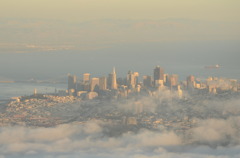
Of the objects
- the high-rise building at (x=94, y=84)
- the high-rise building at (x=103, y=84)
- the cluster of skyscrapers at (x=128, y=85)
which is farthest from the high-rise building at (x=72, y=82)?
the high-rise building at (x=103, y=84)

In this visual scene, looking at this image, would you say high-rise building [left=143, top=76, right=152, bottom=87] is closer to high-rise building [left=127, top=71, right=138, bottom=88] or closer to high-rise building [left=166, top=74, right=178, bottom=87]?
high-rise building [left=127, top=71, right=138, bottom=88]

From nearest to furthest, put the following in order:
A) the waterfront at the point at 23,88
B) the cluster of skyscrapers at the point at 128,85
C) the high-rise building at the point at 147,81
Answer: the cluster of skyscrapers at the point at 128,85 < the high-rise building at the point at 147,81 < the waterfront at the point at 23,88

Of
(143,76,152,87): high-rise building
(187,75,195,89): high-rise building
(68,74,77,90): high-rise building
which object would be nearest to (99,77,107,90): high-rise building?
(68,74,77,90): high-rise building

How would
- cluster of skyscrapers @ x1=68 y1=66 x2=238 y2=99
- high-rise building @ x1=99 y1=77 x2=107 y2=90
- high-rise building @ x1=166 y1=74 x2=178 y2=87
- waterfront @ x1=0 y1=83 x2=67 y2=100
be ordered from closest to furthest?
cluster of skyscrapers @ x1=68 y1=66 x2=238 y2=99
high-rise building @ x1=99 y1=77 x2=107 y2=90
high-rise building @ x1=166 y1=74 x2=178 y2=87
waterfront @ x1=0 y1=83 x2=67 y2=100

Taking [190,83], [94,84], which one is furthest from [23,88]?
[190,83]

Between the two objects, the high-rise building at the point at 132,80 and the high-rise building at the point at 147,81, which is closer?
the high-rise building at the point at 132,80

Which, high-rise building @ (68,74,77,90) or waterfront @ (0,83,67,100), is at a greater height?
high-rise building @ (68,74,77,90)

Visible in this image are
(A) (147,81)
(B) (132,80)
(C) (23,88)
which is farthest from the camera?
(C) (23,88)

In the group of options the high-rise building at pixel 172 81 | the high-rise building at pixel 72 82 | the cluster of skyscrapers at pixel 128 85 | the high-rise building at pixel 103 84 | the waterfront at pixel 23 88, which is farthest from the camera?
the waterfront at pixel 23 88

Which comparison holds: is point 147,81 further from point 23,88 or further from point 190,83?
point 23,88

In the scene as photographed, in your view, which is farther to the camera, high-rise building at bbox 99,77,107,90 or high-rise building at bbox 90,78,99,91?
high-rise building at bbox 90,78,99,91

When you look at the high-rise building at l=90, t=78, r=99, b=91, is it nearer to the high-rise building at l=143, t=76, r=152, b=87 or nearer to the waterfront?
the high-rise building at l=143, t=76, r=152, b=87

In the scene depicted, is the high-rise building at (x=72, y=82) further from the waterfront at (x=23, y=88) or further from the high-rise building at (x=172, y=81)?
the high-rise building at (x=172, y=81)

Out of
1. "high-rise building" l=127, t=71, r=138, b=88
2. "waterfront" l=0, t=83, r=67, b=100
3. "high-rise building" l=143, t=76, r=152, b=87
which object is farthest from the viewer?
"waterfront" l=0, t=83, r=67, b=100
